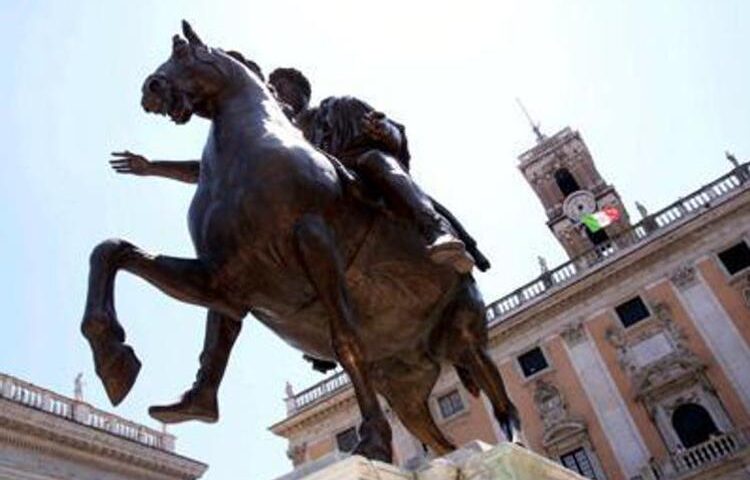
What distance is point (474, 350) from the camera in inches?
141

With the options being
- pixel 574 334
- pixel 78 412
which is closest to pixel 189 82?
pixel 78 412

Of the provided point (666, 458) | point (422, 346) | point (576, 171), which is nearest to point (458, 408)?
point (666, 458)

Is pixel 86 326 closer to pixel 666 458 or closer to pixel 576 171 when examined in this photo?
pixel 666 458

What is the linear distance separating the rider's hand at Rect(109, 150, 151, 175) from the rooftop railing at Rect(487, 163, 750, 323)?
86.2ft

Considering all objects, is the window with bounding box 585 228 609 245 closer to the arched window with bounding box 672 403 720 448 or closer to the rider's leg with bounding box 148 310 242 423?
the arched window with bounding box 672 403 720 448

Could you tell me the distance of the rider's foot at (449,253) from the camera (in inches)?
111

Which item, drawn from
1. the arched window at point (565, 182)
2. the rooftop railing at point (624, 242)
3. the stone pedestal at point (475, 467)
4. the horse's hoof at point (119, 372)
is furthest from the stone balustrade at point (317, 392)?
the stone pedestal at point (475, 467)

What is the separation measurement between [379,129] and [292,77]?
0.71 m

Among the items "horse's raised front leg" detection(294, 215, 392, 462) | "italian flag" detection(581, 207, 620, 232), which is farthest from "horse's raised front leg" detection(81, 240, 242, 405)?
"italian flag" detection(581, 207, 620, 232)

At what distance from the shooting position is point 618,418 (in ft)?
84.5

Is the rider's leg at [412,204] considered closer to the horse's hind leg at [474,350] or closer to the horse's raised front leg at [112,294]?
the horse's hind leg at [474,350]

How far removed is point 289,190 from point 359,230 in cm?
43

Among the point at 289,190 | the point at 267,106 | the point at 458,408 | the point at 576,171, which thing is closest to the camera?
the point at 289,190

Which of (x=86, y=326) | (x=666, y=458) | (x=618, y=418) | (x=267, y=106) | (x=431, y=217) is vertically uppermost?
(x=618, y=418)
